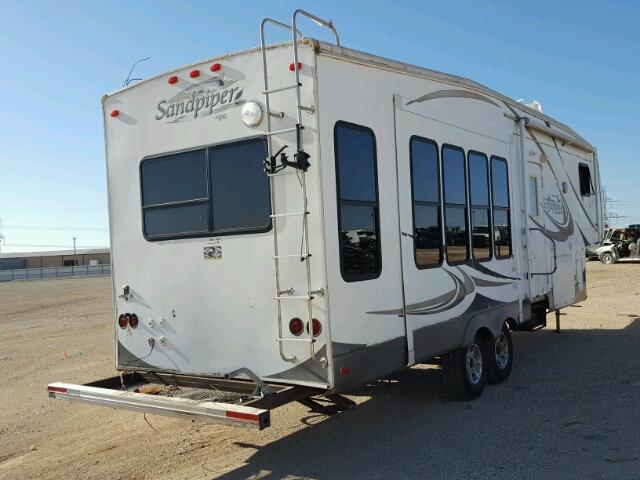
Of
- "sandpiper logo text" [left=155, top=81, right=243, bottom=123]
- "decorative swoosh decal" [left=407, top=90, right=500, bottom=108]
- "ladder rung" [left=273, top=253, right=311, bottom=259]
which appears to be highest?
"decorative swoosh decal" [left=407, top=90, right=500, bottom=108]

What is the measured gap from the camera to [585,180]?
10703mm

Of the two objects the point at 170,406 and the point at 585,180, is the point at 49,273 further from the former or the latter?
the point at 170,406

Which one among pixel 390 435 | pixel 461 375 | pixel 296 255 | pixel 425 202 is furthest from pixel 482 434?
pixel 296 255

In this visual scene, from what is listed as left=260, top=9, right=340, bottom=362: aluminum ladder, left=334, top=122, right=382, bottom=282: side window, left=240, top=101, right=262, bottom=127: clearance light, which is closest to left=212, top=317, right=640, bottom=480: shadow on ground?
left=260, top=9, right=340, bottom=362: aluminum ladder

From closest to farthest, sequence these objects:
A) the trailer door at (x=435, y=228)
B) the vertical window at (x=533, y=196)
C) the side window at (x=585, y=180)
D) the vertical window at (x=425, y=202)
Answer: the trailer door at (x=435, y=228) → the vertical window at (x=425, y=202) → the vertical window at (x=533, y=196) → the side window at (x=585, y=180)

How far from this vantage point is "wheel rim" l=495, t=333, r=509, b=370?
283 inches

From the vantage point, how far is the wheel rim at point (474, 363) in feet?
21.1

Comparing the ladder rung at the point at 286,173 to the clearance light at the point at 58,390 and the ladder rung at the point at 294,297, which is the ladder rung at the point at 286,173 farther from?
the clearance light at the point at 58,390

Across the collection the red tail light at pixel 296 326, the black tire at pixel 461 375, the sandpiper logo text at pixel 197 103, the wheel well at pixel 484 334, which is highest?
the sandpiper logo text at pixel 197 103

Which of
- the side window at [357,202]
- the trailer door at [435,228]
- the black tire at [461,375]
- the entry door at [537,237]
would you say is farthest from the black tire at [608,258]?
the side window at [357,202]

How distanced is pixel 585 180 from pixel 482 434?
683 cm

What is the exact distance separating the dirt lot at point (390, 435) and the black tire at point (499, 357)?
16 centimetres

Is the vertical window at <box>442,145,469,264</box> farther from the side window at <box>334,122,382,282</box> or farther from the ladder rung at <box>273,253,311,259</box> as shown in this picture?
the ladder rung at <box>273,253,311,259</box>

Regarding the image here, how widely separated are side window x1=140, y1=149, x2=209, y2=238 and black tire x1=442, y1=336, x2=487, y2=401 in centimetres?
290
